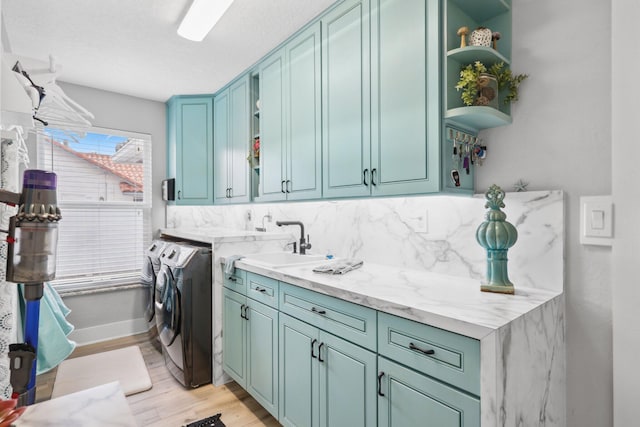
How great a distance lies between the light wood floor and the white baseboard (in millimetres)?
650

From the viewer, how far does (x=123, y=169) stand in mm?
3619

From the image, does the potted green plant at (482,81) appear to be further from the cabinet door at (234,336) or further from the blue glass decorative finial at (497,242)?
the cabinet door at (234,336)

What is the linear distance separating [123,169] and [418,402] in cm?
370

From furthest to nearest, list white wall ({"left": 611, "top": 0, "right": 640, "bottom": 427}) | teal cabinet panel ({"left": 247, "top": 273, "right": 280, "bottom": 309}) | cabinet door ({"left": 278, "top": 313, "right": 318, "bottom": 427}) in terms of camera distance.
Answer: teal cabinet panel ({"left": 247, "top": 273, "right": 280, "bottom": 309}) → cabinet door ({"left": 278, "top": 313, "right": 318, "bottom": 427}) → white wall ({"left": 611, "top": 0, "right": 640, "bottom": 427})

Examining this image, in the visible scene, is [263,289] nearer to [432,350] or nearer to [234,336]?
[234,336]

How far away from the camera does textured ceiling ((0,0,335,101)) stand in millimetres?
2035

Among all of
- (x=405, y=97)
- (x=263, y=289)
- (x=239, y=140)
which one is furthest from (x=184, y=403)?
(x=405, y=97)

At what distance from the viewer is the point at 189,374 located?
237 centimetres

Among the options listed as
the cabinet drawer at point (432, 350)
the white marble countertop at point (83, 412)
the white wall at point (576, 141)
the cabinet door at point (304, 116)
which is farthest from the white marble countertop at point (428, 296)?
the white marble countertop at point (83, 412)

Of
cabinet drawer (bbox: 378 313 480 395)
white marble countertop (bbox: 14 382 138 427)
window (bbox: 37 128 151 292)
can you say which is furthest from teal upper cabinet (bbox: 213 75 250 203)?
white marble countertop (bbox: 14 382 138 427)

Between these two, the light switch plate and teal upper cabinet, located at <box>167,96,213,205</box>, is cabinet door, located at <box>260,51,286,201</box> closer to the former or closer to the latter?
teal upper cabinet, located at <box>167,96,213,205</box>

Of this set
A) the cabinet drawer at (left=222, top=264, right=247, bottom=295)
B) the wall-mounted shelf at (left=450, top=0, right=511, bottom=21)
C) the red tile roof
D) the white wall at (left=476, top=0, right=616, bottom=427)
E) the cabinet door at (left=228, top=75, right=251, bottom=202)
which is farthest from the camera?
the red tile roof

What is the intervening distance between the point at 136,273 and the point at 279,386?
2585 millimetres

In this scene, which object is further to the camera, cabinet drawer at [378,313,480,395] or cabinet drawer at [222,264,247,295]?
cabinet drawer at [222,264,247,295]
